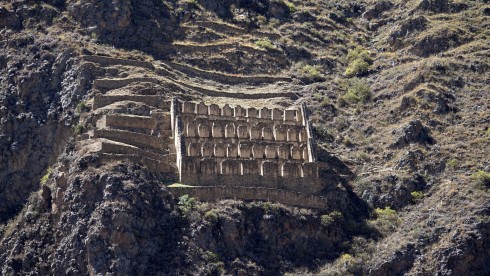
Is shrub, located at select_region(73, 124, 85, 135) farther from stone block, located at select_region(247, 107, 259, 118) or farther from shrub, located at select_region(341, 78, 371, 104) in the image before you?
shrub, located at select_region(341, 78, 371, 104)

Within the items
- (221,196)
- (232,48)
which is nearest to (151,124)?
(221,196)

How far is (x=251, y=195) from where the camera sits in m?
97.9

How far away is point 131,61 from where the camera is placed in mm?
110812

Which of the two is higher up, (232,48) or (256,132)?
(232,48)

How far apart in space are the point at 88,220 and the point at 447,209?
23.6m

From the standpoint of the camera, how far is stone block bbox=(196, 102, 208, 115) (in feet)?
347

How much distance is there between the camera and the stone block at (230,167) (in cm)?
9925

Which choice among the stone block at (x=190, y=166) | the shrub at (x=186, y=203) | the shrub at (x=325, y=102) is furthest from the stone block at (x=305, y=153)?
the shrub at (x=186, y=203)

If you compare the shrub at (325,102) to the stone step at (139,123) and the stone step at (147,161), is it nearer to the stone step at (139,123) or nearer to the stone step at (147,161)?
the stone step at (139,123)

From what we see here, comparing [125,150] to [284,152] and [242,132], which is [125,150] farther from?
[284,152]

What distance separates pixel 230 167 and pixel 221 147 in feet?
10.0

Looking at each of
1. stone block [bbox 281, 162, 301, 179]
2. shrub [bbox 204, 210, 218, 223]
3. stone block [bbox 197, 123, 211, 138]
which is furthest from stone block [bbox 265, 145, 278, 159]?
shrub [bbox 204, 210, 218, 223]

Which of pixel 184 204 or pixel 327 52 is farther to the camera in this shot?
pixel 327 52

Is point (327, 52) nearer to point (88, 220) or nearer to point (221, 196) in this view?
point (221, 196)
